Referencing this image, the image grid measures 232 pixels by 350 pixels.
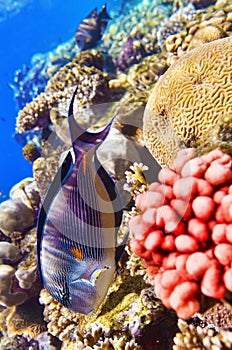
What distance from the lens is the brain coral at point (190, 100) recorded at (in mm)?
2953

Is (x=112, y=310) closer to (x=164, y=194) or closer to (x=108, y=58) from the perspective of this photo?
(x=164, y=194)

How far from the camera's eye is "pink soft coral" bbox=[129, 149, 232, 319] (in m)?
1.35

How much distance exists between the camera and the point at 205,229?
4.77 feet

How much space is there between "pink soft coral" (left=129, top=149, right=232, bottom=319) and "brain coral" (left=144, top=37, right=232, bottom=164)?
4.44ft

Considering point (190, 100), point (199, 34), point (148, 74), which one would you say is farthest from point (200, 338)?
point (148, 74)

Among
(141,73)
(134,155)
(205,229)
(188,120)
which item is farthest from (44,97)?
(205,229)

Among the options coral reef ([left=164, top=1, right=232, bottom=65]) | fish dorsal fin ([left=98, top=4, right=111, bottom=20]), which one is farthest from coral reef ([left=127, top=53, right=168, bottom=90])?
fish dorsal fin ([left=98, top=4, right=111, bottom=20])

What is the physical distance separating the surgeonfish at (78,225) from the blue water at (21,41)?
163 ft

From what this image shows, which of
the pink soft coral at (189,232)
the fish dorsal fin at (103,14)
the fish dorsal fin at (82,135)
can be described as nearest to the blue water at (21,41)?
the fish dorsal fin at (103,14)

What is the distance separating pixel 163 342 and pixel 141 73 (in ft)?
15.1

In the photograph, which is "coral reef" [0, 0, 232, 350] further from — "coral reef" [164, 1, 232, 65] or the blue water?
the blue water

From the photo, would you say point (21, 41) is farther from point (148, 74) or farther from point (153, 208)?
point (153, 208)

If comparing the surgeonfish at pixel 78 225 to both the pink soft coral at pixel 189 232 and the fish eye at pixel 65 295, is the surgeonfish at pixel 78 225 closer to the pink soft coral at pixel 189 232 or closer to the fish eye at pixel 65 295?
the fish eye at pixel 65 295

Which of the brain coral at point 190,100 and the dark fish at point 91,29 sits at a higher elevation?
the dark fish at point 91,29
